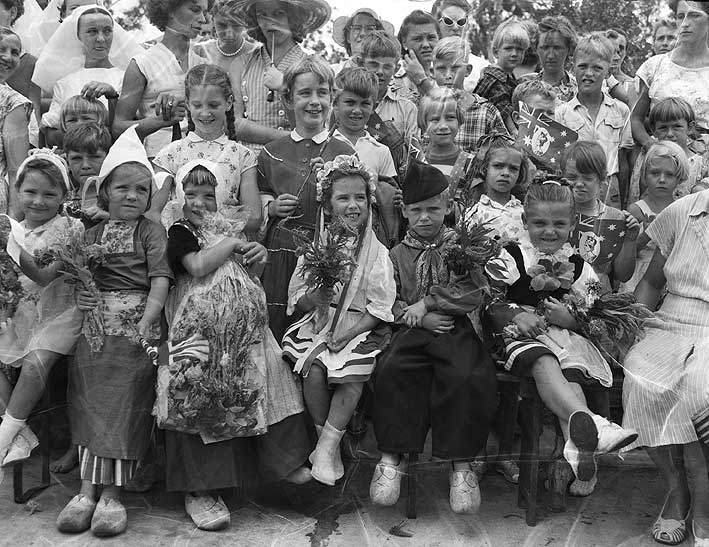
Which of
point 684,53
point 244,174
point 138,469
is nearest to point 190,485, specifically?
point 138,469

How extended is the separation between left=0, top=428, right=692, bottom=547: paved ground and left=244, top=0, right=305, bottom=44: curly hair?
117 inches

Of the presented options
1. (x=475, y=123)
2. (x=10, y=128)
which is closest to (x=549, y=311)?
(x=475, y=123)

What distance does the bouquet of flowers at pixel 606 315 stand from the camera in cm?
424

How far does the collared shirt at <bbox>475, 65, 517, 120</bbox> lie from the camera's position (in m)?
6.39

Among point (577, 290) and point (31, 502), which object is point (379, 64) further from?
point (31, 502)

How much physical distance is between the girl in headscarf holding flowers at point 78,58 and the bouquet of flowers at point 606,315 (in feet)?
10.4

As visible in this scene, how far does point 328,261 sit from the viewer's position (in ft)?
13.8

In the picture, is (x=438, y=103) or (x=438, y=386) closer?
(x=438, y=386)

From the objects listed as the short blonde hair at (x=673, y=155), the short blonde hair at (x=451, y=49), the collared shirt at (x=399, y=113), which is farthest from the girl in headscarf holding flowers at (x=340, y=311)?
the short blonde hair at (x=451, y=49)

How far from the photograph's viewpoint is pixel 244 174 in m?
4.89

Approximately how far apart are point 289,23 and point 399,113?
953 millimetres

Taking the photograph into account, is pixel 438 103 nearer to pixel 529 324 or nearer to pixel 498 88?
pixel 498 88

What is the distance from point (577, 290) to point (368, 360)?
1.11 m

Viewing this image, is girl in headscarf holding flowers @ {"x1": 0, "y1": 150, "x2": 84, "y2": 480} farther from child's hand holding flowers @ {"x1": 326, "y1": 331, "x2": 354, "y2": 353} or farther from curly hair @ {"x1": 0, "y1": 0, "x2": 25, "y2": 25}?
curly hair @ {"x1": 0, "y1": 0, "x2": 25, "y2": 25}
